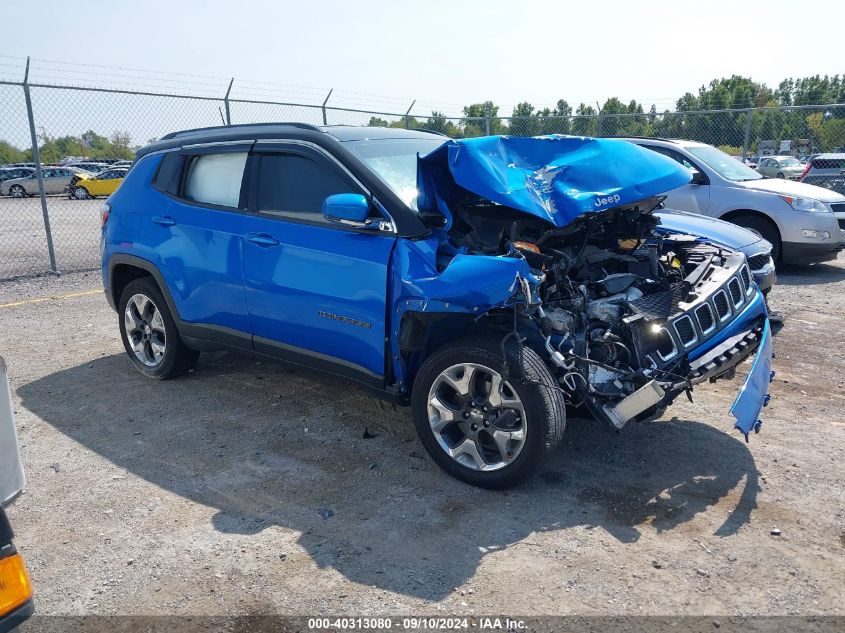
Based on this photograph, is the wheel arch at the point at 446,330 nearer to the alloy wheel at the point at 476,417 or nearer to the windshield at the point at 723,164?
the alloy wheel at the point at 476,417

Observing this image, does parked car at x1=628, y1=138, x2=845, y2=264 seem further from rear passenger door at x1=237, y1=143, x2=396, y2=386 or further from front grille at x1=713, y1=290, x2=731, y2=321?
rear passenger door at x1=237, y1=143, x2=396, y2=386

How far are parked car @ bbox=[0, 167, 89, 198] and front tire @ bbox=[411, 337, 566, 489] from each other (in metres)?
29.7

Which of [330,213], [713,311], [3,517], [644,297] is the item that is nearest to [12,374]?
[330,213]

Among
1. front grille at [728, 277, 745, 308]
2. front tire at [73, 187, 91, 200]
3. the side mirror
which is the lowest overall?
front tire at [73, 187, 91, 200]

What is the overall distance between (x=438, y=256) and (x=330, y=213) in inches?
26.1

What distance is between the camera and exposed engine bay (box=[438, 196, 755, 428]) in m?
3.70

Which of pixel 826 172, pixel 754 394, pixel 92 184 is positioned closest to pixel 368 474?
pixel 754 394

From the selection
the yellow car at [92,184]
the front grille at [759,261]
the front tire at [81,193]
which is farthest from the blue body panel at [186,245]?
the front tire at [81,193]

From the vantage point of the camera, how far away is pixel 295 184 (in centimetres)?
460

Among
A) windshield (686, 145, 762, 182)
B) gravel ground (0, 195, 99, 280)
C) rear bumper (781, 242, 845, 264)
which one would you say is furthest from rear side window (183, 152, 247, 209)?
rear bumper (781, 242, 845, 264)

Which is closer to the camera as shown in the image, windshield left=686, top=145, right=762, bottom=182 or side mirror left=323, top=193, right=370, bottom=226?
side mirror left=323, top=193, right=370, bottom=226

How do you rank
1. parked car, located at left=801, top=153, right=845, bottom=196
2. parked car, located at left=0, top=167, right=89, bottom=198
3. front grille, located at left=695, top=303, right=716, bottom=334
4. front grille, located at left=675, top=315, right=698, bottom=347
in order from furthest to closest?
parked car, located at left=0, top=167, right=89, bottom=198 → parked car, located at left=801, top=153, right=845, bottom=196 → front grille, located at left=695, top=303, right=716, bottom=334 → front grille, located at left=675, top=315, right=698, bottom=347

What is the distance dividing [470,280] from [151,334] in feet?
10.3

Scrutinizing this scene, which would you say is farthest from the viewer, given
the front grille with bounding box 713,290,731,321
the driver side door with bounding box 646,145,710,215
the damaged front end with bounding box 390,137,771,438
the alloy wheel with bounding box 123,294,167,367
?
the driver side door with bounding box 646,145,710,215
